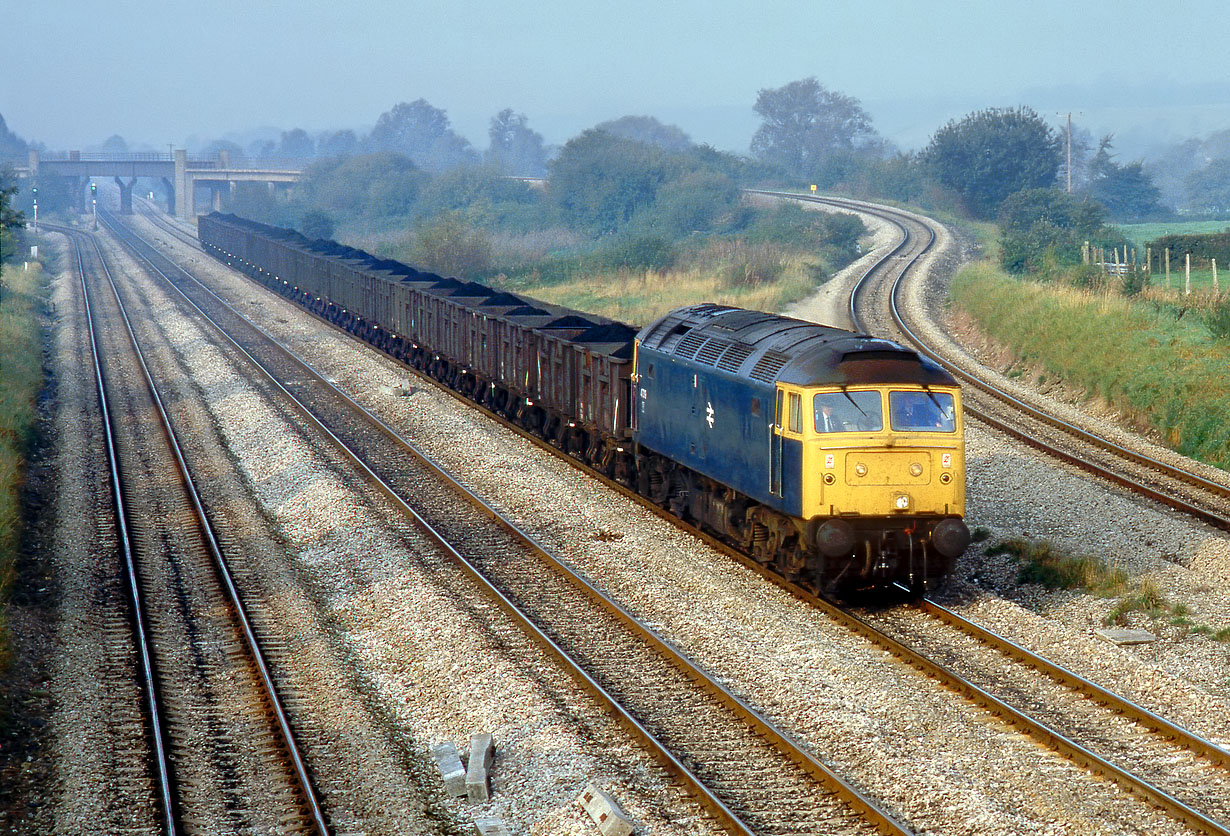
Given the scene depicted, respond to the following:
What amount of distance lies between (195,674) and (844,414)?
25.5ft

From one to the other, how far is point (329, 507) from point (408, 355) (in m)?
16.6

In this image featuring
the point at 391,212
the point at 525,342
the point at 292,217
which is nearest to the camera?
the point at 525,342

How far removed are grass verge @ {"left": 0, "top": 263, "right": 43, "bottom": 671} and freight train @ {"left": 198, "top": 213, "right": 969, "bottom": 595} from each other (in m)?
8.82

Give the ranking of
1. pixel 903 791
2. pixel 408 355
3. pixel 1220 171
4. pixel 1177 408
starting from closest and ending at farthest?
1. pixel 903 791
2. pixel 1177 408
3. pixel 408 355
4. pixel 1220 171

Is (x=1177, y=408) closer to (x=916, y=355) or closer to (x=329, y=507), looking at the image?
(x=916, y=355)

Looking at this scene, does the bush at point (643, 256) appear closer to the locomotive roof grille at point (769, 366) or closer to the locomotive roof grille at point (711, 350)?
the locomotive roof grille at point (711, 350)

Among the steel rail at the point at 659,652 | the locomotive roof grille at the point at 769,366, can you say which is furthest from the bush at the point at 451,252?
the locomotive roof grille at the point at 769,366

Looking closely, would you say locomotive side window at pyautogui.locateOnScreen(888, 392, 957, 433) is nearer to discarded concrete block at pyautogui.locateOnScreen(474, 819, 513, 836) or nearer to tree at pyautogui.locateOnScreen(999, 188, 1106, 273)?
discarded concrete block at pyautogui.locateOnScreen(474, 819, 513, 836)

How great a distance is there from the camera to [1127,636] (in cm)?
1310

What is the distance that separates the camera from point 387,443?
24.9 meters

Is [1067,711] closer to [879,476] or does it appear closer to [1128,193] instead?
[879,476]

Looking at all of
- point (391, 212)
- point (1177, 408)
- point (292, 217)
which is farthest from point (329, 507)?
point (292, 217)

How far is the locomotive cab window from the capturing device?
1389 centimetres

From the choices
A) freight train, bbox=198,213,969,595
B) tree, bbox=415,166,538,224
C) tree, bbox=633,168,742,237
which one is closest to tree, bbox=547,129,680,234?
tree, bbox=633,168,742,237
